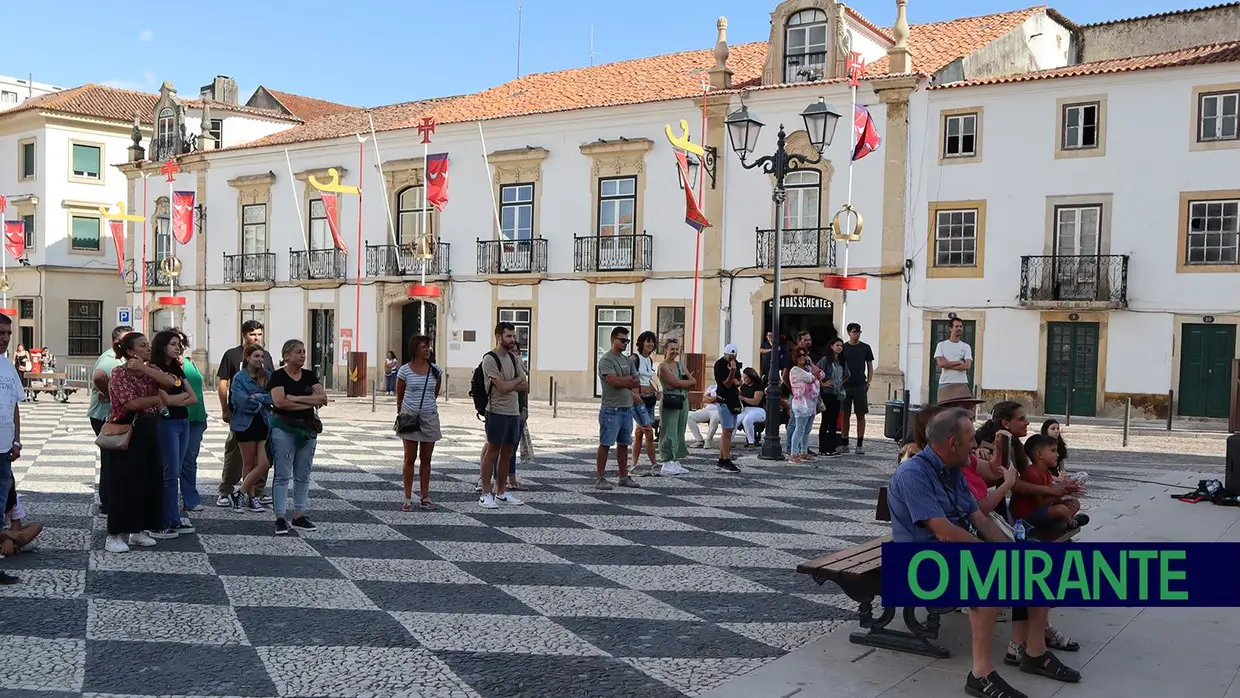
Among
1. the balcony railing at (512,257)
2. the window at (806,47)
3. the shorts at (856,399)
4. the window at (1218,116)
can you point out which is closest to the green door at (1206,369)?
the window at (1218,116)

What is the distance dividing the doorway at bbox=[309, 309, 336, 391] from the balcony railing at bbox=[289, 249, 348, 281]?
3.44ft

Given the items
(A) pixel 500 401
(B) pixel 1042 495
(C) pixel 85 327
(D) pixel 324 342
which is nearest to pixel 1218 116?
(A) pixel 500 401

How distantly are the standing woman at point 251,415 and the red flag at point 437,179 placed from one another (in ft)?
55.1

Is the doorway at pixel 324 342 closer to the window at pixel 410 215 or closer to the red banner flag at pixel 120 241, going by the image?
the window at pixel 410 215

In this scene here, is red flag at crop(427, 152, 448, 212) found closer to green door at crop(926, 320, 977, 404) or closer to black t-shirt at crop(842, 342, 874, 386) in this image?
green door at crop(926, 320, 977, 404)

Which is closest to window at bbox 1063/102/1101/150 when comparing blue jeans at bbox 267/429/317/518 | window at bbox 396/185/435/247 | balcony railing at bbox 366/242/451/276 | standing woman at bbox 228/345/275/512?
balcony railing at bbox 366/242/451/276

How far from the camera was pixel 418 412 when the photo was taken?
327 inches

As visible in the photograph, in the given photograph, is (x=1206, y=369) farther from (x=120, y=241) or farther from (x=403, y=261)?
(x=120, y=241)

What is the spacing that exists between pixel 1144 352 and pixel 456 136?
1722 cm

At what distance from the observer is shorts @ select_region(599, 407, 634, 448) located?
9.88 meters

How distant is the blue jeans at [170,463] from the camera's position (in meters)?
7.16

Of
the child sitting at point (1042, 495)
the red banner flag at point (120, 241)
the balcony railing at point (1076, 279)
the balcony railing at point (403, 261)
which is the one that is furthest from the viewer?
the red banner flag at point (120, 241)

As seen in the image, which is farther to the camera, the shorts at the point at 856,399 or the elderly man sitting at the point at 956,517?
the shorts at the point at 856,399

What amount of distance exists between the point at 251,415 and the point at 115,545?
1624 mm
